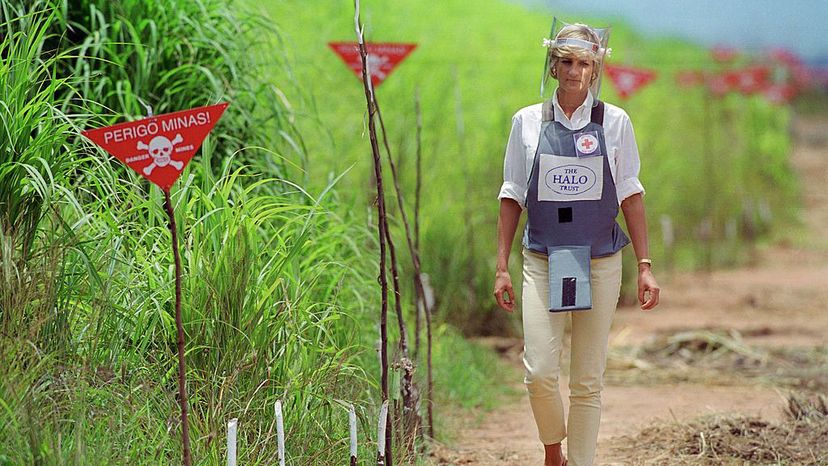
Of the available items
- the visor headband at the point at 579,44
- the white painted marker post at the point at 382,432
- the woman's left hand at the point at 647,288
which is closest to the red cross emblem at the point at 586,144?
the visor headband at the point at 579,44

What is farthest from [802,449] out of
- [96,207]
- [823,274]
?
[823,274]

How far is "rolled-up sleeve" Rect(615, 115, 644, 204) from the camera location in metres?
3.53

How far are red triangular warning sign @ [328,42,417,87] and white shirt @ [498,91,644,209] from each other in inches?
81.9

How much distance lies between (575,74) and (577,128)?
0.50 feet

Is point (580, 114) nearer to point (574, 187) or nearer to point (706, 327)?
point (574, 187)

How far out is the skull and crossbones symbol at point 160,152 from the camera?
2812 mm

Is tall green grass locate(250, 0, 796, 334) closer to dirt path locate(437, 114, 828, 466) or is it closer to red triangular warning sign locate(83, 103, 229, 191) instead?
dirt path locate(437, 114, 828, 466)

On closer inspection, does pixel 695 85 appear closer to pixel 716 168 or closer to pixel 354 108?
pixel 716 168

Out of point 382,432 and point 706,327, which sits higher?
point 382,432

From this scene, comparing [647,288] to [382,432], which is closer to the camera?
[382,432]

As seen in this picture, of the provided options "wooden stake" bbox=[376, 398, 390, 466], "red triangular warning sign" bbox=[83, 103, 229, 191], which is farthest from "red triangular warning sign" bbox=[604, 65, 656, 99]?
"red triangular warning sign" bbox=[83, 103, 229, 191]

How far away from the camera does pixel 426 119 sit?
8.08 m

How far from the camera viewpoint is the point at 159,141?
282 cm

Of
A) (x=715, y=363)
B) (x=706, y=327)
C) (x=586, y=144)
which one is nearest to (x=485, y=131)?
(x=706, y=327)
